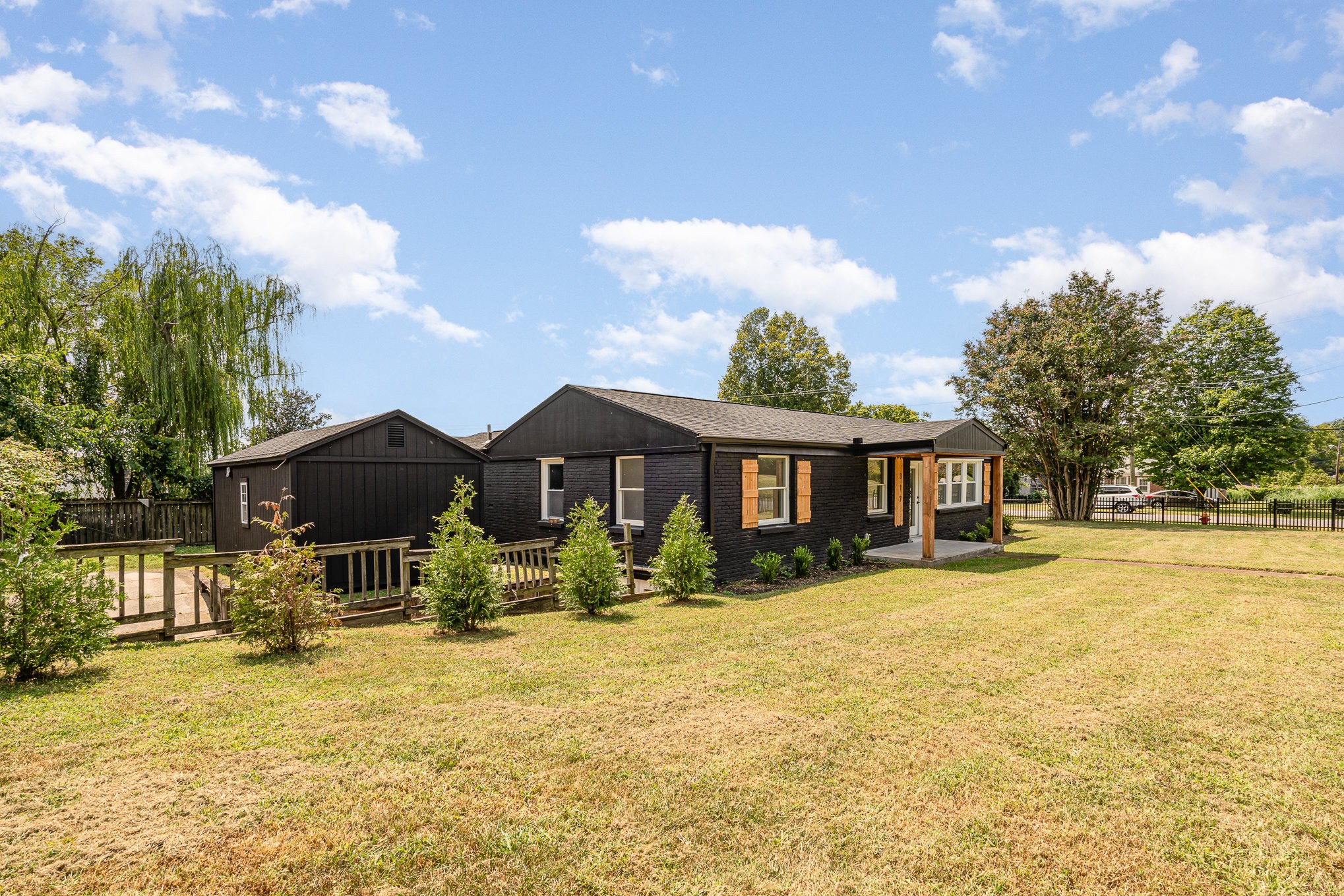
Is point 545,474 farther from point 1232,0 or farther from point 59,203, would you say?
point 59,203

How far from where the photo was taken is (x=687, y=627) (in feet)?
25.4

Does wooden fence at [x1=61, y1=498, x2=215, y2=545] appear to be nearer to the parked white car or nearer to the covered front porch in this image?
the covered front porch

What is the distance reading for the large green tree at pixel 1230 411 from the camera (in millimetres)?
33000

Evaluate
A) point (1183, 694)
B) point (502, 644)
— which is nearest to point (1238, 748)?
point (1183, 694)

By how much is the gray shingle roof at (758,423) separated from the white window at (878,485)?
0.80m

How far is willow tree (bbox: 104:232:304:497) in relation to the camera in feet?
61.0

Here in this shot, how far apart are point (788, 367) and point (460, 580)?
114ft

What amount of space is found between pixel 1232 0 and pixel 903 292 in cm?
938

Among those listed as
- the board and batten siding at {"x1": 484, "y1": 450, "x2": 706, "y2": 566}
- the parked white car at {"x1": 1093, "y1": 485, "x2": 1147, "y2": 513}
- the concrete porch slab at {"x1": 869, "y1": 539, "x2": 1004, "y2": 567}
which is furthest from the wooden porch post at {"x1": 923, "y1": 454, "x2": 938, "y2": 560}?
the parked white car at {"x1": 1093, "y1": 485, "x2": 1147, "y2": 513}

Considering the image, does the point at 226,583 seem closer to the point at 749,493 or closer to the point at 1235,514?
the point at 749,493

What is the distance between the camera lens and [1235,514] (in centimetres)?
2542

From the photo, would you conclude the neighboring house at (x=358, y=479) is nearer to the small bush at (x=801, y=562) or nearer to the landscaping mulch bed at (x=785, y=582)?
the landscaping mulch bed at (x=785, y=582)

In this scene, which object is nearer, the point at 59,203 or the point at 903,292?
the point at 903,292

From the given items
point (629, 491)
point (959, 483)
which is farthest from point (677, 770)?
point (959, 483)
